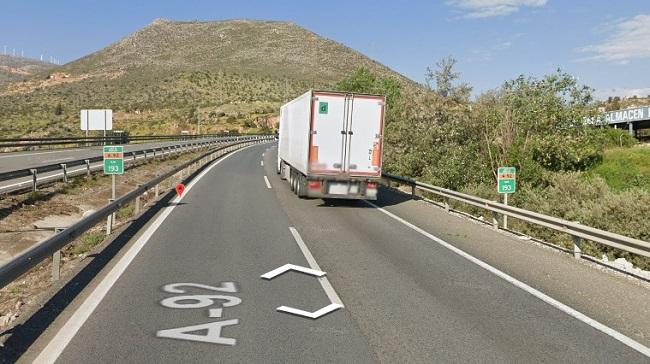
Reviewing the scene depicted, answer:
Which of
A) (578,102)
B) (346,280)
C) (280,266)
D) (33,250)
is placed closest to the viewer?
(33,250)

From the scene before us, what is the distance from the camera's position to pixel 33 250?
627cm

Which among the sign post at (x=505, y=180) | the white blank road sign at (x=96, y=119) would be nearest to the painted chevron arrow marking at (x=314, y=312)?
the sign post at (x=505, y=180)

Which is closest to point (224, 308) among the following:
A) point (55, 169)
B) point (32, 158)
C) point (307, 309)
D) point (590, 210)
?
point (307, 309)

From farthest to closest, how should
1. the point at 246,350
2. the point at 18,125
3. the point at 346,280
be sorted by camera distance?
the point at 18,125
the point at 346,280
the point at 246,350

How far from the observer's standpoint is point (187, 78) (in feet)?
383

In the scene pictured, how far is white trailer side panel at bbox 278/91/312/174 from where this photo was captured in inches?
618

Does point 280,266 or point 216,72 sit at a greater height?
point 216,72

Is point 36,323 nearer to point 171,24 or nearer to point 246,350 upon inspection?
point 246,350

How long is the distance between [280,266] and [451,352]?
3.72 meters

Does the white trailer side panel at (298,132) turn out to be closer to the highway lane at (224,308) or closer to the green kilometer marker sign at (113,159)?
the highway lane at (224,308)

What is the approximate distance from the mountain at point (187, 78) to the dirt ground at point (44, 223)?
5081 cm

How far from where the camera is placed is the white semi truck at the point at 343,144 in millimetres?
15406

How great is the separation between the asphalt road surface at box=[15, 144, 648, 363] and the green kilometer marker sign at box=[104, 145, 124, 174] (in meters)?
3.36

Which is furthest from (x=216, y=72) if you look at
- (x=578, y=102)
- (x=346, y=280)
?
(x=346, y=280)
